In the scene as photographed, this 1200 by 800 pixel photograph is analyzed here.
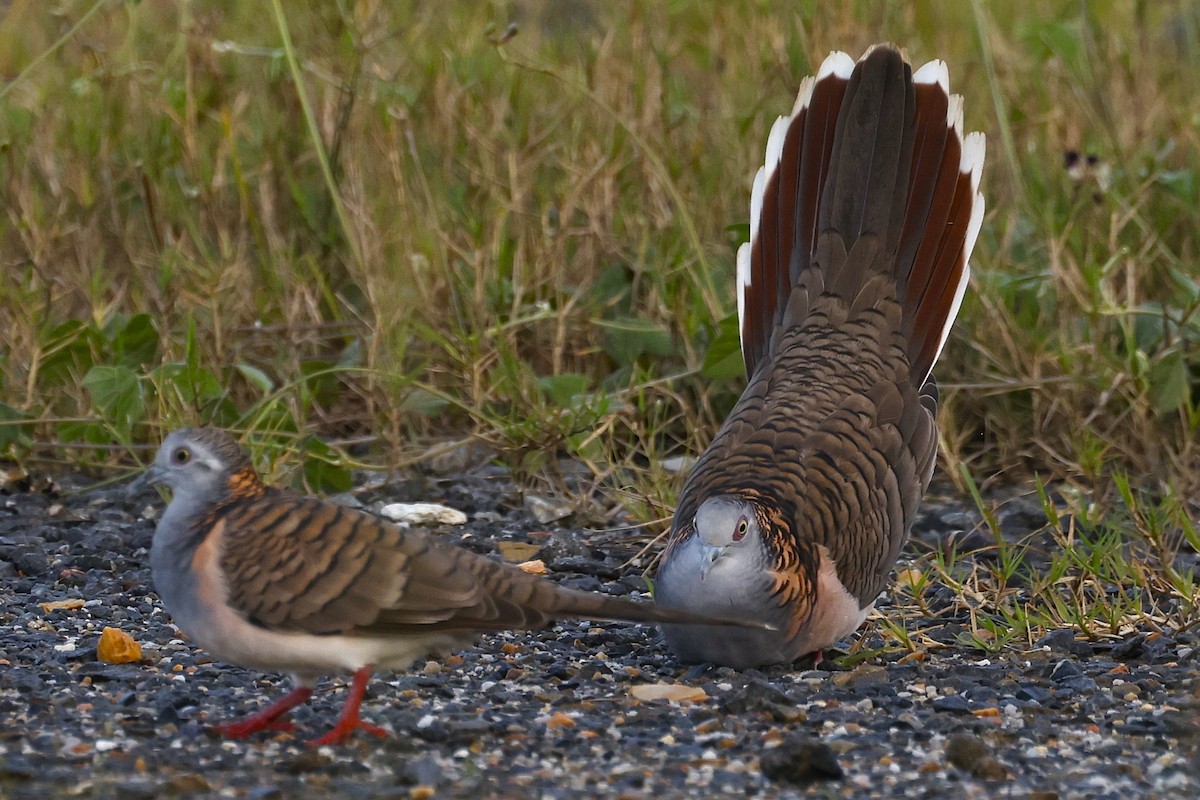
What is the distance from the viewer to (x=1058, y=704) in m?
3.62

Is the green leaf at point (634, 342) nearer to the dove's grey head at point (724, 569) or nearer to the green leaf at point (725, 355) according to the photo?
the green leaf at point (725, 355)

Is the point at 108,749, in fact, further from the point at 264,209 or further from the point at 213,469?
the point at 264,209

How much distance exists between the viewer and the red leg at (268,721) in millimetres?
3295

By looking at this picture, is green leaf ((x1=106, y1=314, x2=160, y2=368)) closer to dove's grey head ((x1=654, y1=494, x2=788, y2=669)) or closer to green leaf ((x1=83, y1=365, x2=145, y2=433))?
green leaf ((x1=83, y1=365, x2=145, y2=433))

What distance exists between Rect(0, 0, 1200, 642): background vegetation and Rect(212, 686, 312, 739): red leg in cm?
151

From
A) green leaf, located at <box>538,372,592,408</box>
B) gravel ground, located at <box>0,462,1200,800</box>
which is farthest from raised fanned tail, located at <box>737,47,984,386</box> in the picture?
gravel ground, located at <box>0,462,1200,800</box>

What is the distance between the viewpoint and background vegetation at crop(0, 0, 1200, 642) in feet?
17.2

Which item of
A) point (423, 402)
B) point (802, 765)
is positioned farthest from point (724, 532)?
point (423, 402)

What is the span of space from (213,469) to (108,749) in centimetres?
56

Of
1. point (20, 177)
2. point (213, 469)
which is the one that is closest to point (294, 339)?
point (20, 177)

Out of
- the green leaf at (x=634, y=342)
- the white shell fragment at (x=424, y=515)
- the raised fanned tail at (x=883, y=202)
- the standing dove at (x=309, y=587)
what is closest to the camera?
the standing dove at (x=309, y=587)

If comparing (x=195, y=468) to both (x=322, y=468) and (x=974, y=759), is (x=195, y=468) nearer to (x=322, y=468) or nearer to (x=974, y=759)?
Result: (x=974, y=759)

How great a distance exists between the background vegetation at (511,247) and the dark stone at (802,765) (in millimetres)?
1297

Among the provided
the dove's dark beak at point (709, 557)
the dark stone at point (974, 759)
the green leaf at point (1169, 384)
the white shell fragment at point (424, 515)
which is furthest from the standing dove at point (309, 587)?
the green leaf at point (1169, 384)
